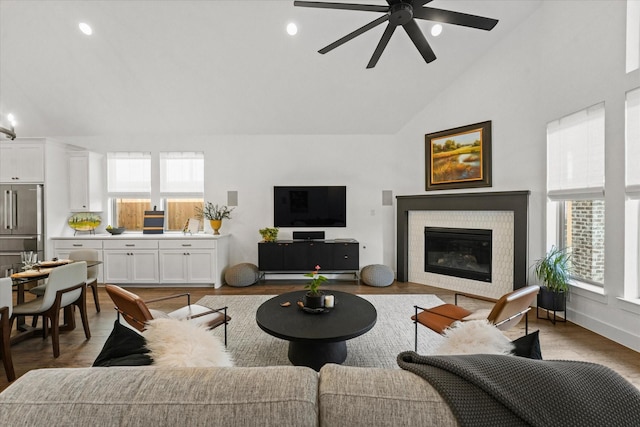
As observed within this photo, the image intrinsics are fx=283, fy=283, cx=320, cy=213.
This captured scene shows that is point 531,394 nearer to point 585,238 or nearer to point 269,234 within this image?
point 585,238

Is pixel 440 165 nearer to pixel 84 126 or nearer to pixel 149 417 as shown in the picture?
pixel 149 417

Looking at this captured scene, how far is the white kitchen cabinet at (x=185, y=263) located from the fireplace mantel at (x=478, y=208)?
11.0ft

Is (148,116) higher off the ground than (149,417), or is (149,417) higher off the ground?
(148,116)

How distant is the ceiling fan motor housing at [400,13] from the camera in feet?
7.70

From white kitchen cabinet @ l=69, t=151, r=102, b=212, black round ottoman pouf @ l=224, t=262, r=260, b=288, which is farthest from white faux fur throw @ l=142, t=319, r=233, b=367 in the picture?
white kitchen cabinet @ l=69, t=151, r=102, b=212

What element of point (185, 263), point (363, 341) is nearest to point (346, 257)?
point (363, 341)

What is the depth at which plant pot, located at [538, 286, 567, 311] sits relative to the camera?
3213 mm

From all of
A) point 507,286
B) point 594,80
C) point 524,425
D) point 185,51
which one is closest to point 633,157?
point 594,80

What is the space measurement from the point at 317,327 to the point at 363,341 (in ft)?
3.05

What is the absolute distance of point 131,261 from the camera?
478 cm

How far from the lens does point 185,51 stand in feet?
13.1

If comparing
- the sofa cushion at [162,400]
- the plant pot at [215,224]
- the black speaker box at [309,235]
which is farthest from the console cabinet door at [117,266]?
the sofa cushion at [162,400]

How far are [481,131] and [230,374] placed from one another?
15.2 ft

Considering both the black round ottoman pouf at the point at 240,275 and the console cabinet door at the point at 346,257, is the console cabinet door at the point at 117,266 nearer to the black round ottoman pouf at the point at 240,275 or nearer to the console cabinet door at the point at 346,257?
the black round ottoman pouf at the point at 240,275
